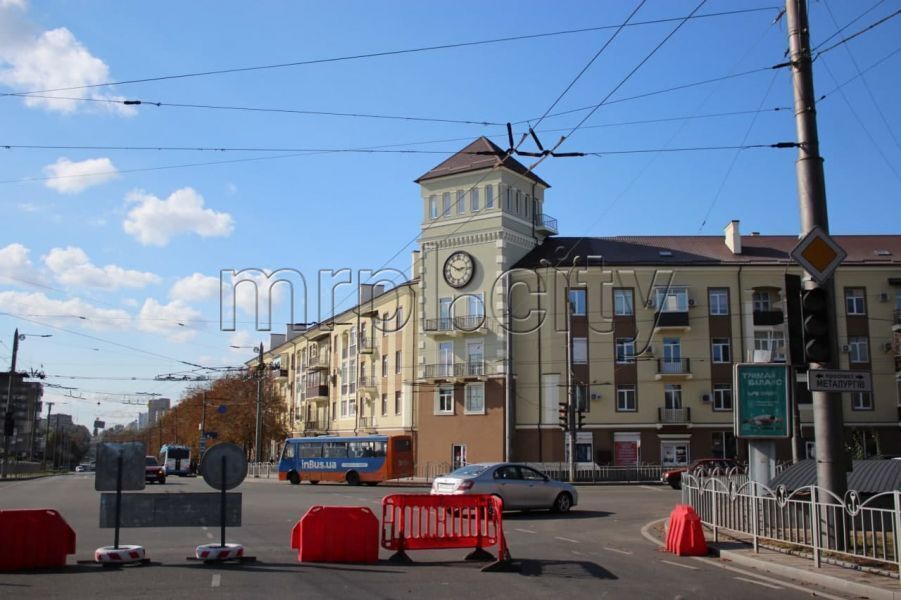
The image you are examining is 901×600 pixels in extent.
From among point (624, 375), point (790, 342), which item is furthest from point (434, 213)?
point (790, 342)

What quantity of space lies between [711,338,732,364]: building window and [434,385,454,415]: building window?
1598 centimetres

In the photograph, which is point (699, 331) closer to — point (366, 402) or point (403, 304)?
point (403, 304)

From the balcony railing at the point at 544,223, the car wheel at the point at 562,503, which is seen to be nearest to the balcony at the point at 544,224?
the balcony railing at the point at 544,223

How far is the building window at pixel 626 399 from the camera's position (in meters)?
50.5

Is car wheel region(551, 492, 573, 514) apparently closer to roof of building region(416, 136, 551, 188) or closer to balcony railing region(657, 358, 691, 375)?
balcony railing region(657, 358, 691, 375)

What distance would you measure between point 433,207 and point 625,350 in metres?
15.0

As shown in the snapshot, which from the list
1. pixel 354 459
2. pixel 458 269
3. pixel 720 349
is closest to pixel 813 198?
pixel 354 459

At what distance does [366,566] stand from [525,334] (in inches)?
1583

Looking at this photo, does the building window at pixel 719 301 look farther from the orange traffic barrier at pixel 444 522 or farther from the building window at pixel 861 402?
the orange traffic barrier at pixel 444 522

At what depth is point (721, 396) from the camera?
1986 inches

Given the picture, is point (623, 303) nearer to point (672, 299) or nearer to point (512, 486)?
point (672, 299)

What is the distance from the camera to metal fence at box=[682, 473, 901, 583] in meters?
10.9

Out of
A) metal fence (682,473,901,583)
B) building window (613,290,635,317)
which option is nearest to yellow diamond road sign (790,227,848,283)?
metal fence (682,473,901,583)

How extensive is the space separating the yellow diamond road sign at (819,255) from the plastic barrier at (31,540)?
37.1 ft
